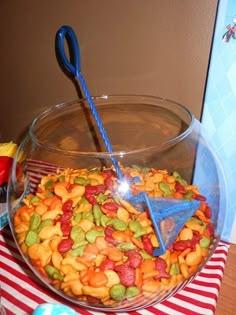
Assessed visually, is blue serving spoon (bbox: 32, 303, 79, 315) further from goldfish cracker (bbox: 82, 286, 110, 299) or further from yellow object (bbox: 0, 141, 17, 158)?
yellow object (bbox: 0, 141, 17, 158)

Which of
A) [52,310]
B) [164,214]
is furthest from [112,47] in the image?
[52,310]

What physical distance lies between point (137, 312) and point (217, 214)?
0.18 metres

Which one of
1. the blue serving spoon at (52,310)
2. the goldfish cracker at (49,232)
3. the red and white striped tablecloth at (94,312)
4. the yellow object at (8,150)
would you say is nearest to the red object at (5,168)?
the yellow object at (8,150)

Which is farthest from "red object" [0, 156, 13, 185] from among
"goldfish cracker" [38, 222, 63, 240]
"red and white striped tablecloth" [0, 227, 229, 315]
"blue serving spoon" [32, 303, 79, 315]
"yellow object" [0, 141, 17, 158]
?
"blue serving spoon" [32, 303, 79, 315]

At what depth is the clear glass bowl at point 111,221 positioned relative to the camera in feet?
1.24

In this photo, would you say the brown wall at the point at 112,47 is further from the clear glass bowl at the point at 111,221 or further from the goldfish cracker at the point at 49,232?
the goldfish cracker at the point at 49,232

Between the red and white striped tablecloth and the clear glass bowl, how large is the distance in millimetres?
34

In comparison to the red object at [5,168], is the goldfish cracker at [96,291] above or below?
above

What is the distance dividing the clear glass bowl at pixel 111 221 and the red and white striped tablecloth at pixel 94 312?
0.03m

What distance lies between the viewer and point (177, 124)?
2.13ft

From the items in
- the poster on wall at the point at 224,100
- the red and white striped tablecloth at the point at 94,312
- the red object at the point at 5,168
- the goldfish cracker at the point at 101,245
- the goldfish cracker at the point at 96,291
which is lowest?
the red and white striped tablecloth at the point at 94,312

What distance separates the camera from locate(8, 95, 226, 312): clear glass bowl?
378mm

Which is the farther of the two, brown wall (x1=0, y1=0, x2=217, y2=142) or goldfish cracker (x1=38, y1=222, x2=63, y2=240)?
brown wall (x1=0, y1=0, x2=217, y2=142)

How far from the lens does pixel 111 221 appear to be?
41cm
